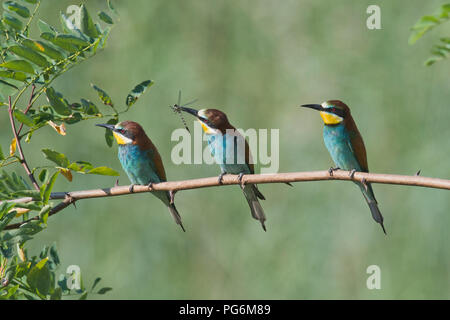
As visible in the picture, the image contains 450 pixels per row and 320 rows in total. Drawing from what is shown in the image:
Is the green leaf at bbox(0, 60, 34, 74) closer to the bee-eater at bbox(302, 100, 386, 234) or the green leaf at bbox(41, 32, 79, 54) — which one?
the green leaf at bbox(41, 32, 79, 54)

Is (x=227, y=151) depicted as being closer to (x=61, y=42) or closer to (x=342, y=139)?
(x=342, y=139)

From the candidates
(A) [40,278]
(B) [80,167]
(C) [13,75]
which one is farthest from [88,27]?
(A) [40,278]

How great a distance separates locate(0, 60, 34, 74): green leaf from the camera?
1.28m

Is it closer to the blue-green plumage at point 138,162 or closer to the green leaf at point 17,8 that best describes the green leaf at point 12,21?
the green leaf at point 17,8

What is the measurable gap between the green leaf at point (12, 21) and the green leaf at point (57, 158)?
0.83 ft

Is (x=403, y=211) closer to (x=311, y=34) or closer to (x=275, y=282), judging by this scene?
(x=275, y=282)

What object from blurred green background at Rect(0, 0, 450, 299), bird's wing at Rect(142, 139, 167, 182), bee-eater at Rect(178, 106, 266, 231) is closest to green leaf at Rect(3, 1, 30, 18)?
bee-eater at Rect(178, 106, 266, 231)

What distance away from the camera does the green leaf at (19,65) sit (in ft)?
4.20

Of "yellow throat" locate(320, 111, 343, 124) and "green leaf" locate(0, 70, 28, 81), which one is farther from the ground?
"green leaf" locate(0, 70, 28, 81)

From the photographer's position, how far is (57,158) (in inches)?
52.2

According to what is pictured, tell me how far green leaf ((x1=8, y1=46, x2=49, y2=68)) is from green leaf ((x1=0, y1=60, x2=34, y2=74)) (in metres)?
0.01

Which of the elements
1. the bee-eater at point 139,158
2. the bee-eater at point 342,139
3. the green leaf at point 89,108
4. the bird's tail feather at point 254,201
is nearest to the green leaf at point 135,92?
the green leaf at point 89,108

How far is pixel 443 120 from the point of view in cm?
367

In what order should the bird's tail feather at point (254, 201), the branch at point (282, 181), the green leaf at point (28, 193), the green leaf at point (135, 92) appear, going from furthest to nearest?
1. the bird's tail feather at point (254, 201)
2. the green leaf at point (135, 92)
3. the green leaf at point (28, 193)
4. the branch at point (282, 181)
